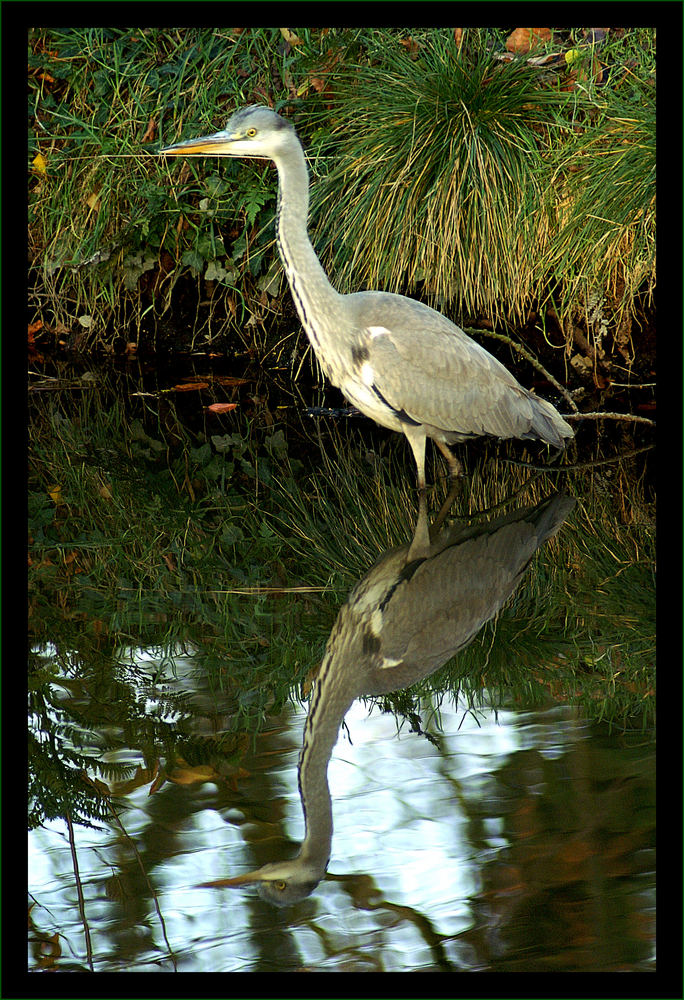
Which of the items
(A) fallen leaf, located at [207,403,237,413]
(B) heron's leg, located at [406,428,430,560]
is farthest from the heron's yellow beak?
(A) fallen leaf, located at [207,403,237,413]

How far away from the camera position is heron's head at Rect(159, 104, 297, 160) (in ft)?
15.4

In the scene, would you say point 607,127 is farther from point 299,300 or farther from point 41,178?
point 41,178

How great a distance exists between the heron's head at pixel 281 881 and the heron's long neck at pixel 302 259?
2.88 metres

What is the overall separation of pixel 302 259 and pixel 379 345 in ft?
1.73

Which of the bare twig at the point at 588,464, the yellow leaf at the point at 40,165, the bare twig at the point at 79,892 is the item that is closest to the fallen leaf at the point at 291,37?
the yellow leaf at the point at 40,165

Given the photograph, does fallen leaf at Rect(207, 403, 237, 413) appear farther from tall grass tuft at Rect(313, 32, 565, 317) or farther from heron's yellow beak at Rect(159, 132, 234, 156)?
heron's yellow beak at Rect(159, 132, 234, 156)

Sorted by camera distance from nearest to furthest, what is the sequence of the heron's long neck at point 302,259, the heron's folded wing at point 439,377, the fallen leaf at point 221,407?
1. the heron's long neck at point 302,259
2. the heron's folded wing at point 439,377
3. the fallen leaf at point 221,407

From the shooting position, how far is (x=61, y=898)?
96.8 inches

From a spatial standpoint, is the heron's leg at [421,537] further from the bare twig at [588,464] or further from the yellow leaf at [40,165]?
the yellow leaf at [40,165]

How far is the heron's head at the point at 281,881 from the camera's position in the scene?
8.01ft

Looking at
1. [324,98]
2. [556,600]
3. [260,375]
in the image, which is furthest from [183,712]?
[324,98]

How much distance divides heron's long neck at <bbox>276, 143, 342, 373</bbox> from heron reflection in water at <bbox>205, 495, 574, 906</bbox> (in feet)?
3.72

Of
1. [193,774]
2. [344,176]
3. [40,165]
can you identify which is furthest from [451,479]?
[40,165]

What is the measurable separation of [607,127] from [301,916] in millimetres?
4924
